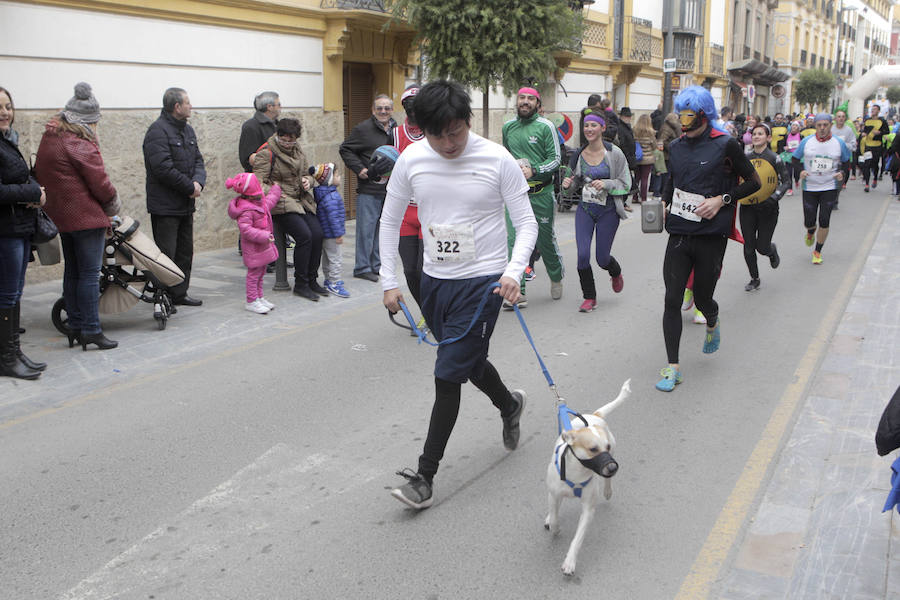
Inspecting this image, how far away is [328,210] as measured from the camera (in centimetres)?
848

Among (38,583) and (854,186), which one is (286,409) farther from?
(854,186)

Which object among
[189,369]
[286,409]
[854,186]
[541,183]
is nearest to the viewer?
[286,409]

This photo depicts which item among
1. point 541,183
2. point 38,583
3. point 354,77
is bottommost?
point 38,583

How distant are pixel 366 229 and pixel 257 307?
1943mm

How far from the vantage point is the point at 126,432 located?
4918mm

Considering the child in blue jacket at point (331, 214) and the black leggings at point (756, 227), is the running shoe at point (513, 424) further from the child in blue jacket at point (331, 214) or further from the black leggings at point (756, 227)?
the black leggings at point (756, 227)

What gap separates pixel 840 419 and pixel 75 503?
431 centimetres

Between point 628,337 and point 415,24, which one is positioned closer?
point 628,337

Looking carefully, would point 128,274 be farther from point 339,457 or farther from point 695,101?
point 695,101

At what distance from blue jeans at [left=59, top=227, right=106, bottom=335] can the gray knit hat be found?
2.79ft

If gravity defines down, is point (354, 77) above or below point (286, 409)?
above

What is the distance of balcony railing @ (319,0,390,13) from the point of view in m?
13.1

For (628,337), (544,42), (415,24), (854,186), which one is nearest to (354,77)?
(415,24)

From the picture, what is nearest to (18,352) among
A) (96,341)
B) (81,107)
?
(96,341)
